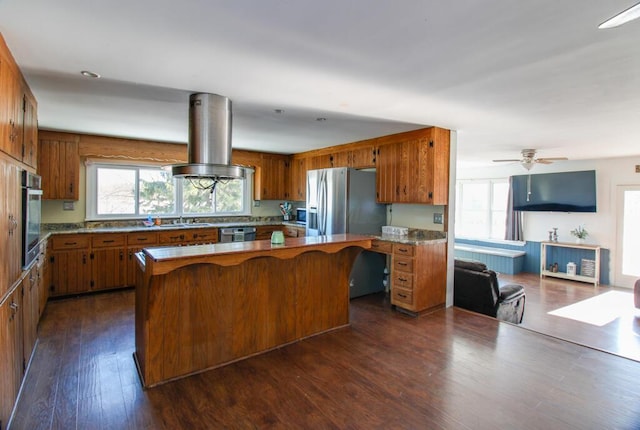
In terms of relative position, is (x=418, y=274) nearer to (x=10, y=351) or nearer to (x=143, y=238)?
A: (x=10, y=351)

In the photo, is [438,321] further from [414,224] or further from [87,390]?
[87,390]

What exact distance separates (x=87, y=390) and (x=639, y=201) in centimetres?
915

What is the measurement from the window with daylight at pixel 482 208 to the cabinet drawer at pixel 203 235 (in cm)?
694

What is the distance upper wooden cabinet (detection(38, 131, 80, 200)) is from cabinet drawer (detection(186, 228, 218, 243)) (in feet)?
5.73

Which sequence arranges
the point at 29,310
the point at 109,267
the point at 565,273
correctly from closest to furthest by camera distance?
the point at 29,310, the point at 109,267, the point at 565,273

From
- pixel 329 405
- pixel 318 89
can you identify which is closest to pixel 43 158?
pixel 318 89

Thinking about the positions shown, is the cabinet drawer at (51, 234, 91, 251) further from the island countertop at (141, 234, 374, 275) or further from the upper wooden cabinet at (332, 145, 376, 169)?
the upper wooden cabinet at (332, 145, 376, 169)

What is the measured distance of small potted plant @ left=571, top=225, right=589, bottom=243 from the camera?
22.7 feet

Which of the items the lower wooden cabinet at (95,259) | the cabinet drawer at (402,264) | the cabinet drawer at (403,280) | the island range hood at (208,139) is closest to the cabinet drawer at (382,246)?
the cabinet drawer at (402,264)

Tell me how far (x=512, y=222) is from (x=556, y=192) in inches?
46.2

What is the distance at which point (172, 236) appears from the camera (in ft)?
17.5

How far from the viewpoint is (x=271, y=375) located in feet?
8.79

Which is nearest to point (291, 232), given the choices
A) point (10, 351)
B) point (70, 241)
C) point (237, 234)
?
point (237, 234)

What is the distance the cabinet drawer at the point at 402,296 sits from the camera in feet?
13.4
